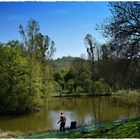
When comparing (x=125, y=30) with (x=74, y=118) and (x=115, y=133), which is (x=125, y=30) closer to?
(x=115, y=133)

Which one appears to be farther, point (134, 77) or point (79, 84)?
point (79, 84)

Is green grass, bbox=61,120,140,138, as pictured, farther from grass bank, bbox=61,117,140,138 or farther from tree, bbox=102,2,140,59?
tree, bbox=102,2,140,59

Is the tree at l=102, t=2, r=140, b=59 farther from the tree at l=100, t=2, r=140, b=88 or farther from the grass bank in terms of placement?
the grass bank

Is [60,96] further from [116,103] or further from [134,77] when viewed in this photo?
[134,77]

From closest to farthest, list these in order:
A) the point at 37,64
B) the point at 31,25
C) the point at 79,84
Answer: the point at 31,25
the point at 37,64
the point at 79,84

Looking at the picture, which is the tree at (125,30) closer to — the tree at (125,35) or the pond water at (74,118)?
the tree at (125,35)

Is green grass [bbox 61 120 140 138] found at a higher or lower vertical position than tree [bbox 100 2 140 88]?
lower

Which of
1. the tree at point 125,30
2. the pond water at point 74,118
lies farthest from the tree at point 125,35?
the pond water at point 74,118

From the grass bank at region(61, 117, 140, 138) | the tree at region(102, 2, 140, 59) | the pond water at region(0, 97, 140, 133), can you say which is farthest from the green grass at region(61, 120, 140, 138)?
the pond water at region(0, 97, 140, 133)

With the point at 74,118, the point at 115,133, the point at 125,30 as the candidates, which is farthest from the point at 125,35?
the point at 74,118

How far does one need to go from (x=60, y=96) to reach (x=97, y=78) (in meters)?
11.6

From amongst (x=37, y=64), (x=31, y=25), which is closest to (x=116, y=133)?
(x=31, y=25)

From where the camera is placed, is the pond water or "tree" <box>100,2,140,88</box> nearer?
"tree" <box>100,2,140,88</box>

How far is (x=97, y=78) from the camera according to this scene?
701 inches
